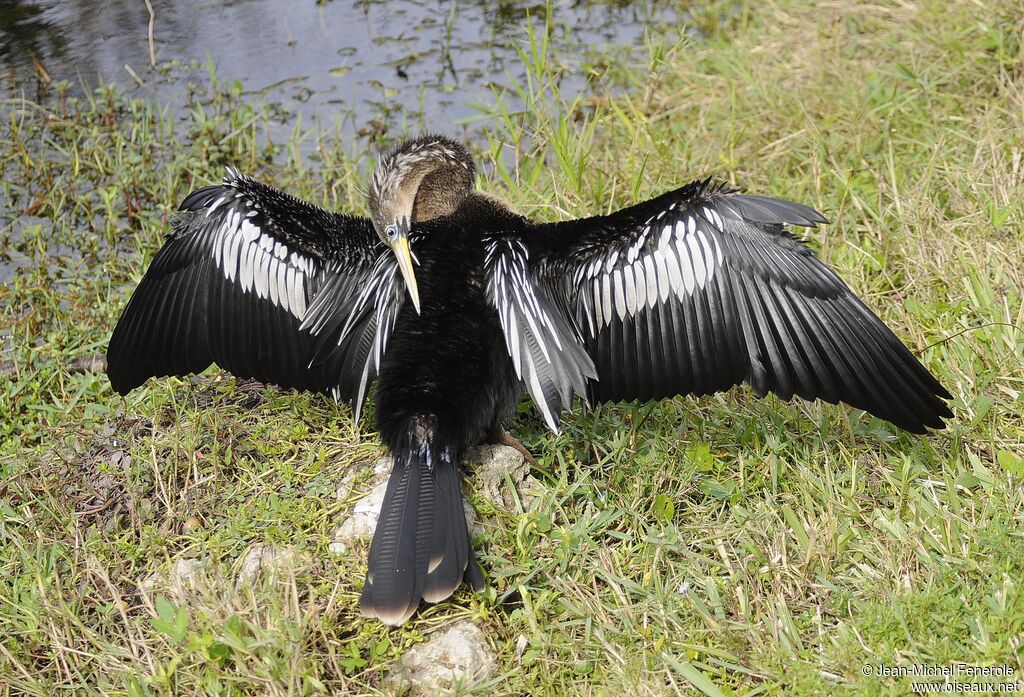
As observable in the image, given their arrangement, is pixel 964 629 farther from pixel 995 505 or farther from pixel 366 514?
pixel 366 514

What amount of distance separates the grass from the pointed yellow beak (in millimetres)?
545

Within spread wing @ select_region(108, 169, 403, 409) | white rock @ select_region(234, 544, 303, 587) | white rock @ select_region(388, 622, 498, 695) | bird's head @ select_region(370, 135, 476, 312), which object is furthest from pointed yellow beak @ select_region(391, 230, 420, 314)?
white rock @ select_region(388, 622, 498, 695)

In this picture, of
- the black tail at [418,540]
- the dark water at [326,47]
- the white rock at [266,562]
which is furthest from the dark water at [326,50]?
the white rock at [266,562]

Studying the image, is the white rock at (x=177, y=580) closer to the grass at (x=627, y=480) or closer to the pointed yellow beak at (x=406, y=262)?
the grass at (x=627, y=480)

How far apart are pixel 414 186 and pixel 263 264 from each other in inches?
22.0

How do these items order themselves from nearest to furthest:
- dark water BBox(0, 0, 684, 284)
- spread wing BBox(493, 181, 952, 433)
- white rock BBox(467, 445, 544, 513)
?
spread wing BBox(493, 181, 952, 433)
white rock BBox(467, 445, 544, 513)
dark water BBox(0, 0, 684, 284)

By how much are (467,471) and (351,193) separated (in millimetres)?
2036

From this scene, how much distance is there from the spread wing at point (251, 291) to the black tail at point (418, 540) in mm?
527

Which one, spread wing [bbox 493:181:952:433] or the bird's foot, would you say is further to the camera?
the bird's foot

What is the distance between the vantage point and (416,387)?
2.71 metres

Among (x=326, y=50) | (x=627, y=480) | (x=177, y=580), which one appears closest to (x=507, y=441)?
(x=627, y=480)

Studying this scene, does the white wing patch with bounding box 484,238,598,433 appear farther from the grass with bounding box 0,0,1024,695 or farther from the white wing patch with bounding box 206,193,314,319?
the white wing patch with bounding box 206,193,314,319

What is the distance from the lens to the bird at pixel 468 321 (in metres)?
2.65

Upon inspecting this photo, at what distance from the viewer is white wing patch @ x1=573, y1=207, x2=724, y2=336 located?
272cm
